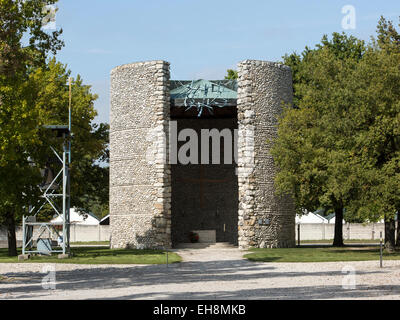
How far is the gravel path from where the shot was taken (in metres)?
15.5

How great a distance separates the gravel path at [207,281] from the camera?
15.5m

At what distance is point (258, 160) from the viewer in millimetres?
39562

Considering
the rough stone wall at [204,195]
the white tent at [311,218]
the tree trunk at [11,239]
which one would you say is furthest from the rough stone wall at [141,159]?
the white tent at [311,218]

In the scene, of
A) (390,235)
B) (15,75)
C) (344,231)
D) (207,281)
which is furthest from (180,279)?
(344,231)

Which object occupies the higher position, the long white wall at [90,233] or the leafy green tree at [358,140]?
the leafy green tree at [358,140]

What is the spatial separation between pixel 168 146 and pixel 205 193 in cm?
883

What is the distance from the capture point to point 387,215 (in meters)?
30.9

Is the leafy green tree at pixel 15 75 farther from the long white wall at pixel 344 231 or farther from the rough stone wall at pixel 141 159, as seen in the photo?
the long white wall at pixel 344 231

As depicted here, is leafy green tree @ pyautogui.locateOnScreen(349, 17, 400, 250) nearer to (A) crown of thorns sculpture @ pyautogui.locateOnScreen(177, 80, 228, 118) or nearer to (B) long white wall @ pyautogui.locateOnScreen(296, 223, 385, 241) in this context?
(A) crown of thorns sculpture @ pyautogui.locateOnScreen(177, 80, 228, 118)

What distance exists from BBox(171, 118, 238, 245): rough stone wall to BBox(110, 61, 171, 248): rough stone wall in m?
6.78

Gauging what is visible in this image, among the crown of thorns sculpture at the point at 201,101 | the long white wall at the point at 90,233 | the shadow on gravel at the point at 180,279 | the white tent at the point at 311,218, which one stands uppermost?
the crown of thorns sculpture at the point at 201,101

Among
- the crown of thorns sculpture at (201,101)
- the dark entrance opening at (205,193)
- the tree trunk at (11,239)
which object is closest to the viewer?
the tree trunk at (11,239)

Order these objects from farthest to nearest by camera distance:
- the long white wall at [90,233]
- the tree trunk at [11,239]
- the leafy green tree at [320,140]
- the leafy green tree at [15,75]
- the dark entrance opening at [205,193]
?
the long white wall at [90,233]
the dark entrance opening at [205,193]
the tree trunk at [11,239]
the leafy green tree at [320,140]
the leafy green tree at [15,75]
